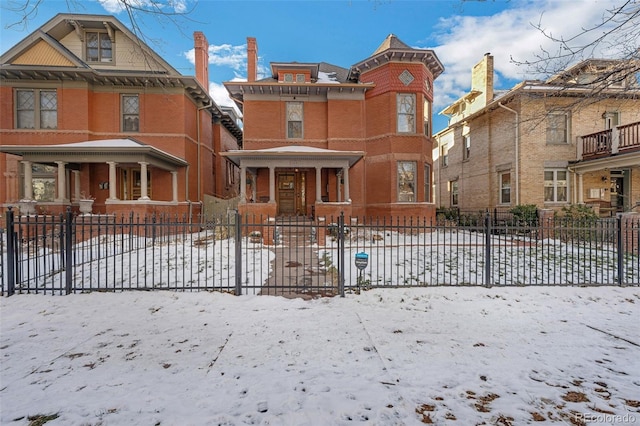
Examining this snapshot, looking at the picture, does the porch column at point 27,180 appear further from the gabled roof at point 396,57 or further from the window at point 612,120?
the window at point 612,120

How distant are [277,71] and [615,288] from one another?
17.6 metres

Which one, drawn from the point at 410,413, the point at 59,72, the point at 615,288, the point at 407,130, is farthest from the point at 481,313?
the point at 59,72

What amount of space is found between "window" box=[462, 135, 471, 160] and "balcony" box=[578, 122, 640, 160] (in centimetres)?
615

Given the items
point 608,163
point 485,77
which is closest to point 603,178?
point 608,163

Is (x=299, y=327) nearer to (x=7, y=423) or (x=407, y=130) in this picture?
(x=7, y=423)

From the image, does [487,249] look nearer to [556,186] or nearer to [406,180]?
[406,180]

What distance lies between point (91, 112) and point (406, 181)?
17.8 metres

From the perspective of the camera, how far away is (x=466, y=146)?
20766mm

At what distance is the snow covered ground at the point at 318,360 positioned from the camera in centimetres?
259

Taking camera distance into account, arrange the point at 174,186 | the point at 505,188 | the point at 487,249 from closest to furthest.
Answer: the point at 487,249, the point at 174,186, the point at 505,188

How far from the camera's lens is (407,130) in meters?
16.1

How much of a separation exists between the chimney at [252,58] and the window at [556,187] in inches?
725

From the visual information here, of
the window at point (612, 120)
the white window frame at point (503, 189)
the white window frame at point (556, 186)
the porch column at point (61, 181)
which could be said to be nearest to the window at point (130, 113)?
the porch column at point (61, 181)

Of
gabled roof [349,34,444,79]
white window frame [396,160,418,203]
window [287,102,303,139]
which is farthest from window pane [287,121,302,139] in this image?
white window frame [396,160,418,203]
